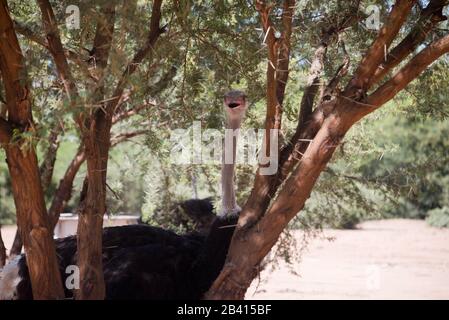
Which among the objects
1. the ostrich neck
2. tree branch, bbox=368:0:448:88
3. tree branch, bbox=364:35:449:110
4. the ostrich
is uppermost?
tree branch, bbox=368:0:448:88

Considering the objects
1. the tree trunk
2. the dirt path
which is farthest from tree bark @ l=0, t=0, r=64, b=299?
the dirt path

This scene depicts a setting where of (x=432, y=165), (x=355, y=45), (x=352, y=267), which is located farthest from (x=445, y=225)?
(x=355, y=45)

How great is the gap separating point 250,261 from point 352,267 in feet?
47.0

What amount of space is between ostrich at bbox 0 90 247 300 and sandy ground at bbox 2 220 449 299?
283 cm

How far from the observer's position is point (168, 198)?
889 centimetres

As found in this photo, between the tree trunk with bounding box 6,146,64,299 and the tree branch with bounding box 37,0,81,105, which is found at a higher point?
the tree branch with bounding box 37,0,81,105

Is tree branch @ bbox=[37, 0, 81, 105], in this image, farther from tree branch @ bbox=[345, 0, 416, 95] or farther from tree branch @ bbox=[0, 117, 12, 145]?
tree branch @ bbox=[345, 0, 416, 95]

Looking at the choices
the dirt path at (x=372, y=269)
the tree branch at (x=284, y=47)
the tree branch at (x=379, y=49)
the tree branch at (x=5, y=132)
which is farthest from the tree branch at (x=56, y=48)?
the dirt path at (x=372, y=269)

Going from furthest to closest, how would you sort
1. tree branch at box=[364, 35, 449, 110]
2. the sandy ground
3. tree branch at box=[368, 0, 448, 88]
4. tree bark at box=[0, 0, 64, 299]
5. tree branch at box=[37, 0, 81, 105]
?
the sandy ground, tree branch at box=[368, 0, 448, 88], tree bark at box=[0, 0, 64, 299], tree branch at box=[364, 35, 449, 110], tree branch at box=[37, 0, 81, 105]

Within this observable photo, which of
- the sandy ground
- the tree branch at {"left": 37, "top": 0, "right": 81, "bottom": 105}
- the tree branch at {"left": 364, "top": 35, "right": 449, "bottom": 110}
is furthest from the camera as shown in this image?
the sandy ground

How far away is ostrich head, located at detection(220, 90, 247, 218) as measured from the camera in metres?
5.28

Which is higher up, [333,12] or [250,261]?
[333,12]
